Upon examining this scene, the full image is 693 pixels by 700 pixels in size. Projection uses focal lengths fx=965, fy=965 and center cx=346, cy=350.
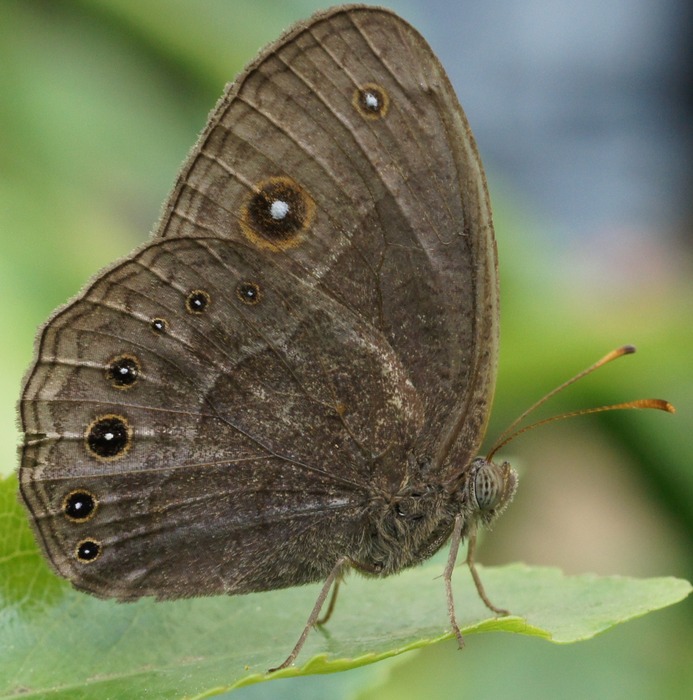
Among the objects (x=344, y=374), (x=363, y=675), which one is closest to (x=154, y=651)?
(x=363, y=675)

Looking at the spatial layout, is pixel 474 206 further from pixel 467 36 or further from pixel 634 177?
pixel 634 177

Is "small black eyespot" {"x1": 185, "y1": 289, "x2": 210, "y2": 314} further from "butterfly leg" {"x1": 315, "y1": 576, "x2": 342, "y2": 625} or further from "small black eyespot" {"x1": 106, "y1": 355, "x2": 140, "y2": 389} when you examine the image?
"butterfly leg" {"x1": 315, "y1": 576, "x2": 342, "y2": 625}

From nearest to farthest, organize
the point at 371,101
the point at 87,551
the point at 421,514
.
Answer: the point at 87,551
the point at 371,101
the point at 421,514

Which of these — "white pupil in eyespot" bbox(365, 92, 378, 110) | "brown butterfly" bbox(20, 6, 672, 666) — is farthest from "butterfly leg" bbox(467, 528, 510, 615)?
"white pupil in eyespot" bbox(365, 92, 378, 110)

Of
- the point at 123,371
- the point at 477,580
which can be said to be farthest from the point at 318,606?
the point at 123,371

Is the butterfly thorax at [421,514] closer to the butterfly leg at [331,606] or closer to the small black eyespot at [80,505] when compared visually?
the butterfly leg at [331,606]

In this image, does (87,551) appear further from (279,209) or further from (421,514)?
(279,209)

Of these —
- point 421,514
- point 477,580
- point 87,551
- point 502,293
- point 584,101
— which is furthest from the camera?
point 584,101
